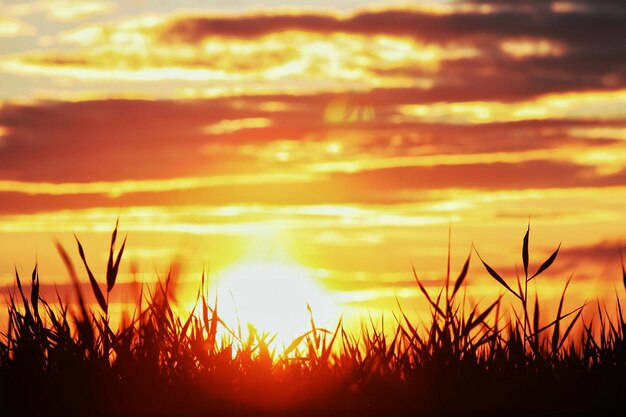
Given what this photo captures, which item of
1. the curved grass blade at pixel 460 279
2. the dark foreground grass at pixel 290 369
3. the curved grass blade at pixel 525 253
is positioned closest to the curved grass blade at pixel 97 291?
the dark foreground grass at pixel 290 369

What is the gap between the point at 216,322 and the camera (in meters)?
4.92

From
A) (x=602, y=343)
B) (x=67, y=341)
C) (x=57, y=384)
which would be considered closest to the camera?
(x=57, y=384)

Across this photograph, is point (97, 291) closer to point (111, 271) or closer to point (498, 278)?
point (111, 271)

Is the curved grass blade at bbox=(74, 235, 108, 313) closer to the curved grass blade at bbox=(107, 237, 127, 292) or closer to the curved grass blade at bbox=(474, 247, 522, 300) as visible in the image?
the curved grass blade at bbox=(107, 237, 127, 292)

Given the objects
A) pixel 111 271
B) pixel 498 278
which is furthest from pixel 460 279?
pixel 111 271

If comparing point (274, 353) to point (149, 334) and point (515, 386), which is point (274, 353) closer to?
point (149, 334)

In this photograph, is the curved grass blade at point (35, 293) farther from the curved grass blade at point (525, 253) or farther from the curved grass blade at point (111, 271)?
the curved grass blade at point (525, 253)

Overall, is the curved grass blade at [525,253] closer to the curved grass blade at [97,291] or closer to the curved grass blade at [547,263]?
the curved grass blade at [547,263]

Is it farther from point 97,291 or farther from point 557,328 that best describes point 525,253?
point 97,291

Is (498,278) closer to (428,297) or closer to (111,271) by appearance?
(428,297)

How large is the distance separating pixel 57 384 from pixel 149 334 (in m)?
0.51

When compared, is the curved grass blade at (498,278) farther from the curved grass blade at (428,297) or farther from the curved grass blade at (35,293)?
the curved grass blade at (35,293)

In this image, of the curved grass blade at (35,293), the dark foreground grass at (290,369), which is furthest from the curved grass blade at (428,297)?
the curved grass blade at (35,293)

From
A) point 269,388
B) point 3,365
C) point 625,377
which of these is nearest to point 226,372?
point 269,388
